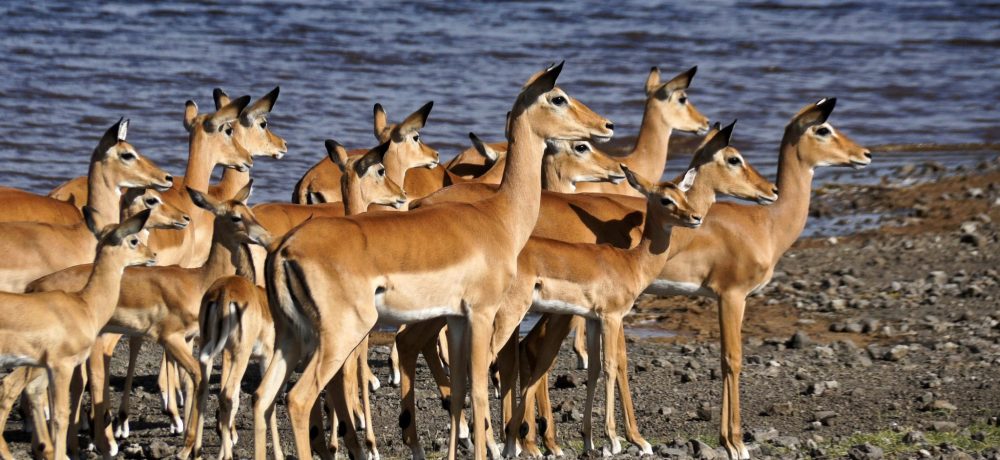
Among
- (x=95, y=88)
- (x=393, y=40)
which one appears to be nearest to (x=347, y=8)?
(x=393, y=40)

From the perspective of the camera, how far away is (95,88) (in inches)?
875

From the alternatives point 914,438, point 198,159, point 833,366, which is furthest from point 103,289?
point 833,366

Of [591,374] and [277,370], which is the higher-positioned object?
[277,370]

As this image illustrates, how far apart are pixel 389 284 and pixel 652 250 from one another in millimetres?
2181

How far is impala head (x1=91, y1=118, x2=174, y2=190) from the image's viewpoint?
10.4 m

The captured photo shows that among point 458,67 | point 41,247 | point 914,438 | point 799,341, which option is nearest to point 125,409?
point 41,247

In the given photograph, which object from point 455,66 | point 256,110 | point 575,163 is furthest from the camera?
point 455,66

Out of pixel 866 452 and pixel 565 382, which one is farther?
pixel 565 382

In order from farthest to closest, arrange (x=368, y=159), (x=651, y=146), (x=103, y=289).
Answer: (x=651, y=146) < (x=368, y=159) < (x=103, y=289)

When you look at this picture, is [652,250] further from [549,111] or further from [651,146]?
[651,146]

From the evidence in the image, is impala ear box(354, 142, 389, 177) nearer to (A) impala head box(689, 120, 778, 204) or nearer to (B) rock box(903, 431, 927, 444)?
(A) impala head box(689, 120, 778, 204)

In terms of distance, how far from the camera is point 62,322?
25.8 ft

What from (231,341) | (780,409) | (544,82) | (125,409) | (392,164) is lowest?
(780,409)

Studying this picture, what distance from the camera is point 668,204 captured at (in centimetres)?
912
